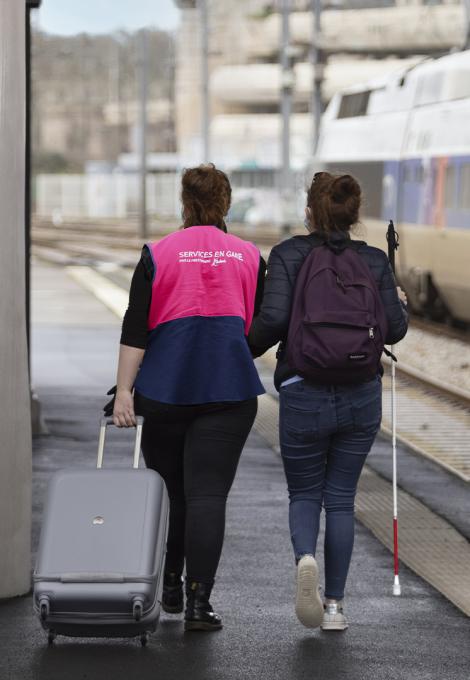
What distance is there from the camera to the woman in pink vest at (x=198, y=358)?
5945 millimetres

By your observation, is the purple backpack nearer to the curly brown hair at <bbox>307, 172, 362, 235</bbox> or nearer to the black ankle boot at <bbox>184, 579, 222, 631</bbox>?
the curly brown hair at <bbox>307, 172, 362, 235</bbox>

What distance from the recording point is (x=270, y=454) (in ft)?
36.3

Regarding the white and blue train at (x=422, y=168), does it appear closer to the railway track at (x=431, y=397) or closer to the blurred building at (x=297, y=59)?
the railway track at (x=431, y=397)

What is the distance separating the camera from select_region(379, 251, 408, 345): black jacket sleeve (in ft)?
19.9

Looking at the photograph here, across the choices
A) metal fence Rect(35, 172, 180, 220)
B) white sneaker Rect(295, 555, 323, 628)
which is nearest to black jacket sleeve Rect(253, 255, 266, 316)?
white sneaker Rect(295, 555, 323, 628)

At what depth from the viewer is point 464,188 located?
2094cm

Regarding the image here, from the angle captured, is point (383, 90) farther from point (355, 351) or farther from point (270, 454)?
point (355, 351)

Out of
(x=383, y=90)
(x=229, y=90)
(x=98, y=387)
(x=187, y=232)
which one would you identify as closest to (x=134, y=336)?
(x=187, y=232)

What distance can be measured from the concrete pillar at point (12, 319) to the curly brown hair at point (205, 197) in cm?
85

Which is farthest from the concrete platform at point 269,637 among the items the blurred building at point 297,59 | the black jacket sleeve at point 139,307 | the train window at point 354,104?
the blurred building at point 297,59

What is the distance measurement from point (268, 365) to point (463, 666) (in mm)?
12378

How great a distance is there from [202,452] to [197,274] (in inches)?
25.0

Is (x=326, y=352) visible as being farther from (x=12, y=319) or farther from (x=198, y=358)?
(x=12, y=319)

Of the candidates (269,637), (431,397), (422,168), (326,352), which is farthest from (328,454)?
(422,168)
